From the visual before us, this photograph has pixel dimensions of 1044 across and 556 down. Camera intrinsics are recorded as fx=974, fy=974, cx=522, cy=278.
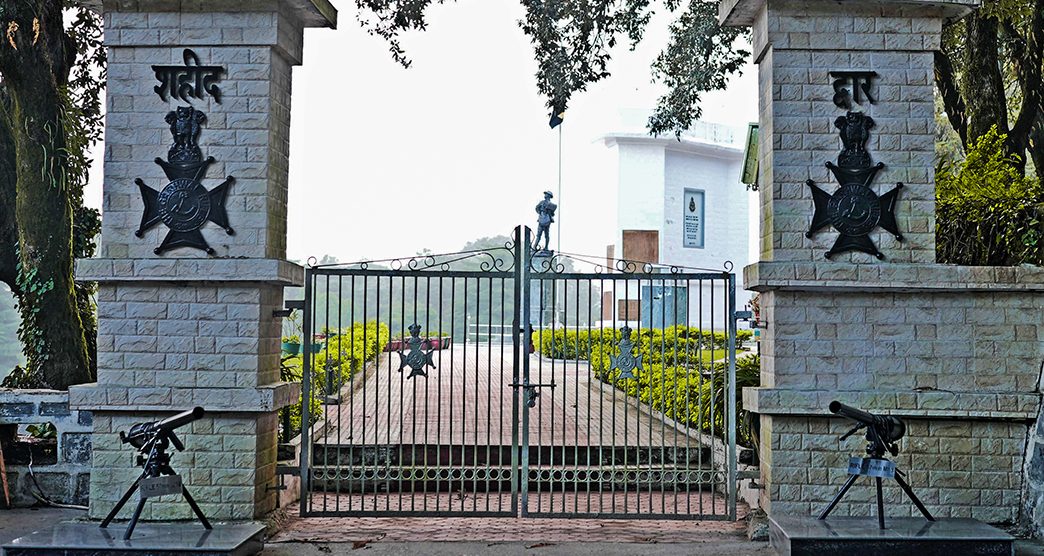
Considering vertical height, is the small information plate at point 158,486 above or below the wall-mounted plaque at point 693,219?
below

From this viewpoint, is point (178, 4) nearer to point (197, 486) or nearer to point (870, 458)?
point (197, 486)

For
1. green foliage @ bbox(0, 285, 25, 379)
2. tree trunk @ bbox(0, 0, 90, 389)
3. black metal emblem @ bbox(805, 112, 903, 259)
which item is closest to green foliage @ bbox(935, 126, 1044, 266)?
black metal emblem @ bbox(805, 112, 903, 259)

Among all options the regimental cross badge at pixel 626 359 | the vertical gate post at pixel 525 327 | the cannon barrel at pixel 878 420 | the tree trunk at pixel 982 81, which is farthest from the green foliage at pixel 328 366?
the tree trunk at pixel 982 81

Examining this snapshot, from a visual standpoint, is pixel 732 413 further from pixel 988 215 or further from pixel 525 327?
pixel 988 215

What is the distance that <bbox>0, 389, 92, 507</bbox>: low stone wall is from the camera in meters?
8.04

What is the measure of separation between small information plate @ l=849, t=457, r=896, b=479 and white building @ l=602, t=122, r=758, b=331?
820 inches

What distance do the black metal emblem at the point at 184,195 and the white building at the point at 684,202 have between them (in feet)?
67.7

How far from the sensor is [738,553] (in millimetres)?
6875

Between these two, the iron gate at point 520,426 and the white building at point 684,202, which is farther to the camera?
the white building at point 684,202

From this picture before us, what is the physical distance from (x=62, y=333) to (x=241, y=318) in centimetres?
290

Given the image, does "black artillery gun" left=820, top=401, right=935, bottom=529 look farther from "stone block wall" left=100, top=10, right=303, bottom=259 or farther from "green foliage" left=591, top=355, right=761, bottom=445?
"stone block wall" left=100, top=10, right=303, bottom=259

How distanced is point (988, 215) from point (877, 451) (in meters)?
2.56

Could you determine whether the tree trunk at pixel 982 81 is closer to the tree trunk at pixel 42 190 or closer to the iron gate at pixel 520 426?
the iron gate at pixel 520 426

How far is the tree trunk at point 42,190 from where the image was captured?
348 inches
